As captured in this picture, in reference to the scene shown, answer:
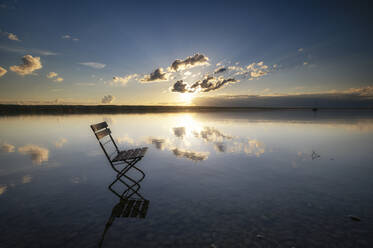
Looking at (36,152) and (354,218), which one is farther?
(36,152)

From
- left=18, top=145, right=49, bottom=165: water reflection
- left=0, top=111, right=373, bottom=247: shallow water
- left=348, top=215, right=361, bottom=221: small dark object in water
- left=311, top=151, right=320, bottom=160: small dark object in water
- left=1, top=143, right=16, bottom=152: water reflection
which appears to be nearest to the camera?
left=0, top=111, right=373, bottom=247: shallow water

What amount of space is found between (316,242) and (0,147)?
49.3ft

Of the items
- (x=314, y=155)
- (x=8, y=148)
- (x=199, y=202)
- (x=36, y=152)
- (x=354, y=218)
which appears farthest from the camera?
(x=8, y=148)

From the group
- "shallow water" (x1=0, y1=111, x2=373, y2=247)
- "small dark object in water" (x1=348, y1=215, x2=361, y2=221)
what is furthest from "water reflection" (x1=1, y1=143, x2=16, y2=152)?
"small dark object in water" (x1=348, y1=215, x2=361, y2=221)

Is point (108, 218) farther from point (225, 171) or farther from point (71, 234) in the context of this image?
point (225, 171)

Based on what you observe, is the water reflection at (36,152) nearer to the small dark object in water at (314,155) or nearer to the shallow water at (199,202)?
the shallow water at (199,202)

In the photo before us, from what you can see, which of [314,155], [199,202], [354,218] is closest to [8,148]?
[199,202]

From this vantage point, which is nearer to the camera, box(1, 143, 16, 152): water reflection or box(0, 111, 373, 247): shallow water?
box(0, 111, 373, 247): shallow water

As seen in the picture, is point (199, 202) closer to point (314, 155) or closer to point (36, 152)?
point (314, 155)

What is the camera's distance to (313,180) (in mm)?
5809

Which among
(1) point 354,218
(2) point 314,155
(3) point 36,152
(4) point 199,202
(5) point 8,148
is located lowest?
(2) point 314,155

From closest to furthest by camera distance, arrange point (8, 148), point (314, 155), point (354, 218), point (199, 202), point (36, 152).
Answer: point (354, 218) → point (199, 202) → point (314, 155) → point (36, 152) → point (8, 148)

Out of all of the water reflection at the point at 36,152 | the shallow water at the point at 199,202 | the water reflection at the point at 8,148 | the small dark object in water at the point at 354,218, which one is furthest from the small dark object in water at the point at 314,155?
the water reflection at the point at 8,148

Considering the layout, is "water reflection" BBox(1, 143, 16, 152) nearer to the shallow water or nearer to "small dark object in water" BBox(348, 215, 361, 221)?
the shallow water
